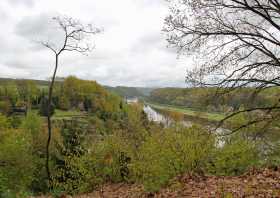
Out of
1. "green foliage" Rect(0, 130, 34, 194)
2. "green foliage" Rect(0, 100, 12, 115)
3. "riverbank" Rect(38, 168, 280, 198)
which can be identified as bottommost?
"green foliage" Rect(0, 130, 34, 194)

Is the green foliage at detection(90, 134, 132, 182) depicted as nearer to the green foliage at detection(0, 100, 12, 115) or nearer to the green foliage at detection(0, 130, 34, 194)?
the green foliage at detection(0, 130, 34, 194)

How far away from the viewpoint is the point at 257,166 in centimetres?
1390

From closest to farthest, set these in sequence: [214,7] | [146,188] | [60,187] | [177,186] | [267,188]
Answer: [214,7] → [267,188] → [177,186] → [146,188] → [60,187]

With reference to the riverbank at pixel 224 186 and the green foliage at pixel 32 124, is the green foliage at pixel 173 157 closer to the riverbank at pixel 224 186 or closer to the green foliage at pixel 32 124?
the riverbank at pixel 224 186

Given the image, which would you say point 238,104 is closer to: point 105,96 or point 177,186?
point 177,186

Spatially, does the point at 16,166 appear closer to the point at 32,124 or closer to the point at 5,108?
the point at 32,124

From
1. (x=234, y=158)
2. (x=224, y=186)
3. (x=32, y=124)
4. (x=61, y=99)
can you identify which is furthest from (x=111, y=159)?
(x=61, y=99)

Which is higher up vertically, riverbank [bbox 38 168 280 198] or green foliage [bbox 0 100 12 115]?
riverbank [bbox 38 168 280 198]

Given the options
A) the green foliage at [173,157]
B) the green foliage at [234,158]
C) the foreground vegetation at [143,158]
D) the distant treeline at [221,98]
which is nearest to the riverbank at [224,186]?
the green foliage at [173,157]

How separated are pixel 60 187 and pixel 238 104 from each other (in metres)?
15.3

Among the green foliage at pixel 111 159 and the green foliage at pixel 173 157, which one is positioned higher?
the green foliage at pixel 173 157

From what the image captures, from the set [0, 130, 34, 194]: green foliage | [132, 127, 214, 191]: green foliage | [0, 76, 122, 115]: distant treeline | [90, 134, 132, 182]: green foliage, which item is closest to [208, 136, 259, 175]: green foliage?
[132, 127, 214, 191]: green foliage

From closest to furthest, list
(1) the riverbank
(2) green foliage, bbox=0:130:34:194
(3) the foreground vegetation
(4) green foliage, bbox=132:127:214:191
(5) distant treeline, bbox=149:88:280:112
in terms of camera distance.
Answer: (5) distant treeline, bbox=149:88:280:112 → (1) the riverbank → (4) green foliage, bbox=132:127:214:191 → (3) the foreground vegetation → (2) green foliage, bbox=0:130:34:194

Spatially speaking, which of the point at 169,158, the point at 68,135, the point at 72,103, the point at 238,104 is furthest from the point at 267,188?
the point at 72,103
